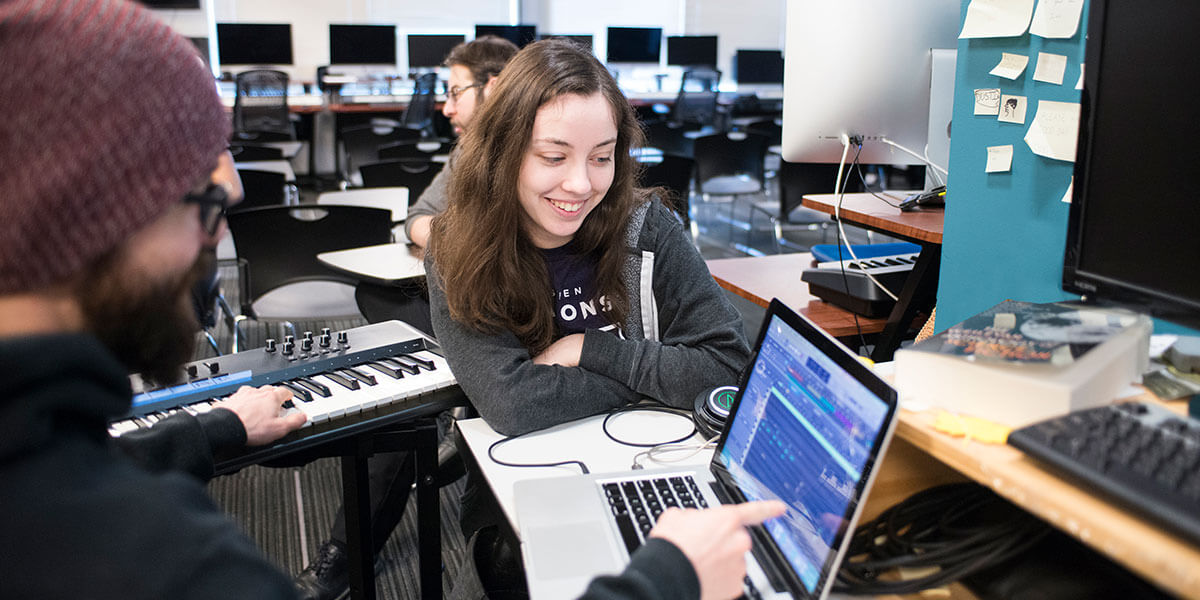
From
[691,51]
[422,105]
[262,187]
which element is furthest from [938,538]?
[691,51]

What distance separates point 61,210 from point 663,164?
4059mm

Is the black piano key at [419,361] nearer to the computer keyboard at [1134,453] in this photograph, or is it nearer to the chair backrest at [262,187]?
the computer keyboard at [1134,453]

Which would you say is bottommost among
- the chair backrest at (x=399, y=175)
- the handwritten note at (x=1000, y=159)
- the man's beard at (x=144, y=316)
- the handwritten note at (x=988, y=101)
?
the chair backrest at (x=399, y=175)

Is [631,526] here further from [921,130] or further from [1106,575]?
[921,130]

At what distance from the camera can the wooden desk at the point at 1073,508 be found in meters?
0.61

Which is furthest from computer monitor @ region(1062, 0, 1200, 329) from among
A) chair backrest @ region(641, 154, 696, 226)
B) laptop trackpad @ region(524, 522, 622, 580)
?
chair backrest @ region(641, 154, 696, 226)

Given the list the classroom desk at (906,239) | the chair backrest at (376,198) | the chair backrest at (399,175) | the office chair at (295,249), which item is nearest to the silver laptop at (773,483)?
the classroom desk at (906,239)

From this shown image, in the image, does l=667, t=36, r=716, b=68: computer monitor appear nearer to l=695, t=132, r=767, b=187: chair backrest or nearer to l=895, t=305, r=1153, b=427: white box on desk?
l=695, t=132, r=767, b=187: chair backrest

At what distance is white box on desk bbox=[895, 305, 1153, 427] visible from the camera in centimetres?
79

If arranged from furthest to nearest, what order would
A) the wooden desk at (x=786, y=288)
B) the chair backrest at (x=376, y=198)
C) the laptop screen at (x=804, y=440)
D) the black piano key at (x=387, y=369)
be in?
the chair backrest at (x=376, y=198) → the wooden desk at (x=786, y=288) → the black piano key at (x=387, y=369) → the laptop screen at (x=804, y=440)

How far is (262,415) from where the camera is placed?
1337 mm

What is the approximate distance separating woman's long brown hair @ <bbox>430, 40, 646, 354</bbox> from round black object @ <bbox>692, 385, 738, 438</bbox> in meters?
0.26

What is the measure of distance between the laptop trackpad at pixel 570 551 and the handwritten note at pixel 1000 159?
3.16ft

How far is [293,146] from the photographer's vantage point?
17.2 feet
